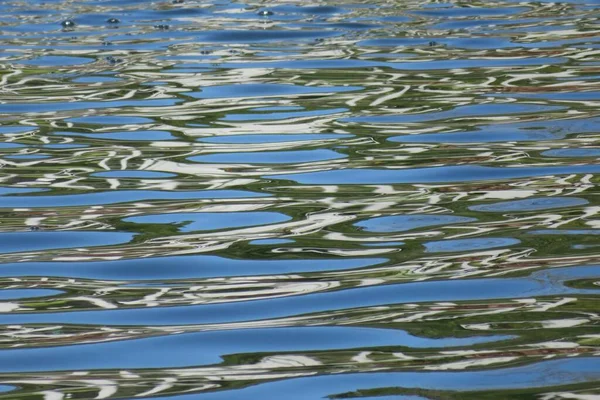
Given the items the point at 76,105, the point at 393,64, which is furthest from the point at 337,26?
the point at 76,105

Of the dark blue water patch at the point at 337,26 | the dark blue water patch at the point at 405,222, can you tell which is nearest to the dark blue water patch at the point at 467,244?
the dark blue water patch at the point at 405,222

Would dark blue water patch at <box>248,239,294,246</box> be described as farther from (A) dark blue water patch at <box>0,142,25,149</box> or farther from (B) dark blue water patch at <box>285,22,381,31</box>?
(B) dark blue water patch at <box>285,22,381,31</box>

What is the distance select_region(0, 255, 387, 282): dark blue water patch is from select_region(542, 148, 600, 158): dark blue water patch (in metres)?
1.35

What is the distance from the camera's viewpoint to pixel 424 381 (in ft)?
7.86

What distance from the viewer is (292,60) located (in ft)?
21.9

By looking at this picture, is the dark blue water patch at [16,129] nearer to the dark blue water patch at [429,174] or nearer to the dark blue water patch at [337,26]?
the dark blue water patch at [429,174]

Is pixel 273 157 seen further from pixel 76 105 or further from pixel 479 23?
pixel 479 23

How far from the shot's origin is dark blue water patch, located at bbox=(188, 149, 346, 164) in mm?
4488

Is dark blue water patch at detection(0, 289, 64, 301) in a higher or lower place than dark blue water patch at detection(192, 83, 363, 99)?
higher

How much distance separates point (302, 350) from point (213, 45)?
491 centimetres

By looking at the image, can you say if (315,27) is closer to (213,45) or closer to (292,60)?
(213,45)

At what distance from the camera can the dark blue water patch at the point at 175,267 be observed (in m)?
3.21

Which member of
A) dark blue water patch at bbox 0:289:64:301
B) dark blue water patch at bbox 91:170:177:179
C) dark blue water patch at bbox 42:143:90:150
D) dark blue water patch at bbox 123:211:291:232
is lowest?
dark blue water patch at bbox 91:170:177:179

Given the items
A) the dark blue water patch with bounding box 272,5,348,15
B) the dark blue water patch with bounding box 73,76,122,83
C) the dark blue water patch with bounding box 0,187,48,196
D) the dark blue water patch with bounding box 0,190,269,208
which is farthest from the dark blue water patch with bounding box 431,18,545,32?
the dark blue water patch with bounding box 0,187,48,196
